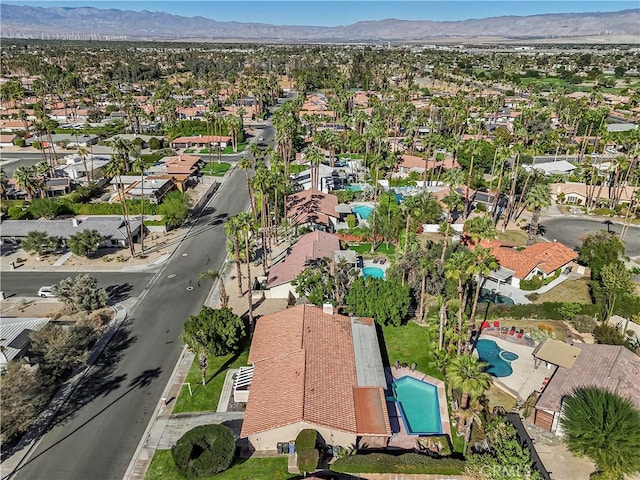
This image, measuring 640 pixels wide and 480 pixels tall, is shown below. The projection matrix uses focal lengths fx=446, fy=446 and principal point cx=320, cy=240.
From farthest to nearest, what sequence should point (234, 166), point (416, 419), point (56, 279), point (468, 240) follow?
1. point (234, 166)
2. point (468, 240)
3. point (56, 279)
4. point (416, 419)

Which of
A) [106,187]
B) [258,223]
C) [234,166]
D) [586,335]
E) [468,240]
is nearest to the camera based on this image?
[586,335]

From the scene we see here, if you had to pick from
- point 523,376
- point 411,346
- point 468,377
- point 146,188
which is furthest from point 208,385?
point 146,188

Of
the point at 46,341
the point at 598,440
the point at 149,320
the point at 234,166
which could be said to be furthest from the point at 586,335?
the point at 234,166

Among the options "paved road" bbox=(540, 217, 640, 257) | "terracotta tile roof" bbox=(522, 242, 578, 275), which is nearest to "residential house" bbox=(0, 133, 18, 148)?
"terracotta tile roof" bbox=(522, 242, 578, 275)

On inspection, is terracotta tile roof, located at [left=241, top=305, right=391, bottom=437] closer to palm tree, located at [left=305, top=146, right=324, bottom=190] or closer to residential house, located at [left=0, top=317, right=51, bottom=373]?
residential house, located at [left=0, top=317, right=51, bottom=373]

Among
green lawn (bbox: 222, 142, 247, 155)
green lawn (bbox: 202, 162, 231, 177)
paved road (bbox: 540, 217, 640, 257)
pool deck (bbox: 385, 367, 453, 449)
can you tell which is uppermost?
green lawn (bbox: 222, 142, 247, 155)

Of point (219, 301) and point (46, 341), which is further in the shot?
point (219, 301)

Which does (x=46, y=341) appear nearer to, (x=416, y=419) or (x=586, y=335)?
(x=416, y=419)

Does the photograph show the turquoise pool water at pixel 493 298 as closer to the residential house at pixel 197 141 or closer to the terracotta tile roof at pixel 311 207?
the terracotta tile roof at pixel 311 207
